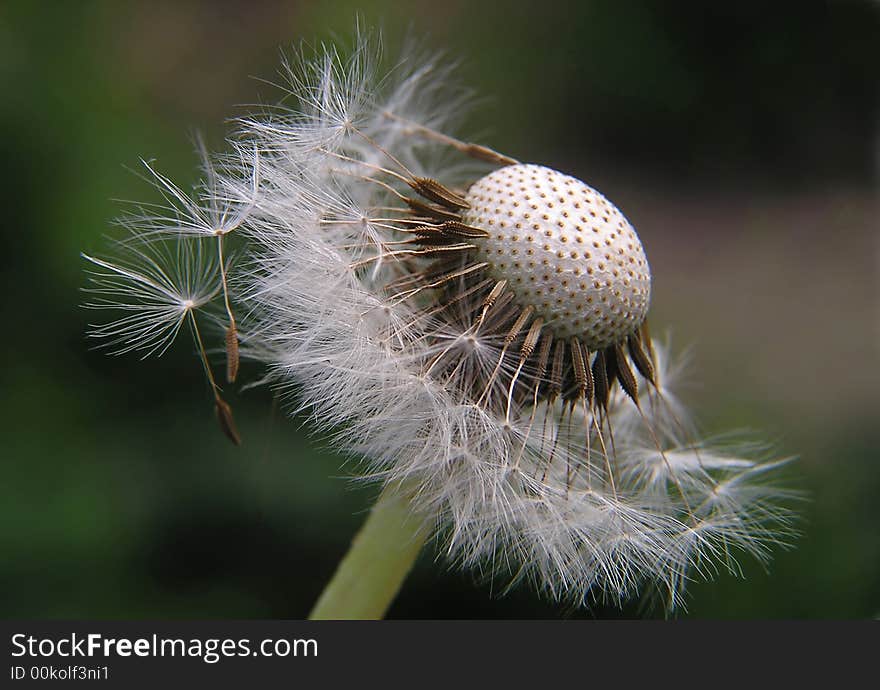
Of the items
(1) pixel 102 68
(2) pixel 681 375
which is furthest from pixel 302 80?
(1) pixel 102 68

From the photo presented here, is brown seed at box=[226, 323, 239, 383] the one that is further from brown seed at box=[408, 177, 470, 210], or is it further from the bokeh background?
brown seed at box=[408, 177, 470, 210]

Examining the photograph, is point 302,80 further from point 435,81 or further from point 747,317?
point 747,317

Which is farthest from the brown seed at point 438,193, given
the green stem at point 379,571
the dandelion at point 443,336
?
the green stem at point 379,571

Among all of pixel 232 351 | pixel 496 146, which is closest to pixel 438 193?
pixel 232 351

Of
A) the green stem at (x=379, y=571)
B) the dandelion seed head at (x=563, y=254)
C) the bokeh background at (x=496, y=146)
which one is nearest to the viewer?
the dandelion seed head at (x=563, y=254)

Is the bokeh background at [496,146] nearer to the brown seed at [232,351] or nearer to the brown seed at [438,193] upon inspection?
the brown seed at [232,351]

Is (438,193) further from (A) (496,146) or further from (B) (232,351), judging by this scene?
(A) (496,146)

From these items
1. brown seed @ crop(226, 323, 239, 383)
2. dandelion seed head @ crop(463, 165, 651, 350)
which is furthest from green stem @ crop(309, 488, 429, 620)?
dandelion seed head @ crop(463, 165, 651, 350)
